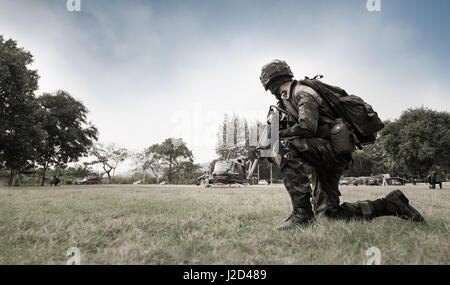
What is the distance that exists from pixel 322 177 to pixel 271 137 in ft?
2.80

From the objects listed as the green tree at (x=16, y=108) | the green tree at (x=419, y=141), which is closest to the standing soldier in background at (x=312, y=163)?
the green tree at (x=16, y=108)

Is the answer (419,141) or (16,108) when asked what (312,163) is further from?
(419,141)

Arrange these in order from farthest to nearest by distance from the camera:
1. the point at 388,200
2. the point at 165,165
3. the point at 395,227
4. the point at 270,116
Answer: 1. the point at 165,165
2. the point at 270,116
3. the point at 388,200
4. the point at 395,227

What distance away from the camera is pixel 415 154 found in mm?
26750

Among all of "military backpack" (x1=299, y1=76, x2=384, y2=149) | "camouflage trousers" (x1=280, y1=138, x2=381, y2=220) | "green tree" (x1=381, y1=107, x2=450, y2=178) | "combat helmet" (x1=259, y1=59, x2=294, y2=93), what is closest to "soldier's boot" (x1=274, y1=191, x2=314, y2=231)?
"camouflage trousers" (x1=280, y1=138, x2=381, y2=220)

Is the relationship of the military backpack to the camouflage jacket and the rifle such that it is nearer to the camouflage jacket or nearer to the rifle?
the camouflage jacket

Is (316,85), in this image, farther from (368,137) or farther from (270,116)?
(368,137)

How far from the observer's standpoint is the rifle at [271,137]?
3146 millimetres

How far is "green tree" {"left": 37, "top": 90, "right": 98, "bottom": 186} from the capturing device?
91.6 feet

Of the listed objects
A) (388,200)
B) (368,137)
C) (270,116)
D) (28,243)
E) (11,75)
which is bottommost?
(28,243)

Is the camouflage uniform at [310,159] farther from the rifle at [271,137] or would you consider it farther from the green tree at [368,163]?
the green tree at [368,163]

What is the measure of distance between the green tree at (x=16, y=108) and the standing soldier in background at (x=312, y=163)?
22.0 m
